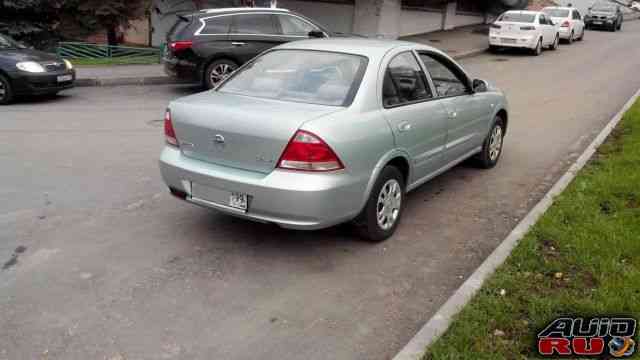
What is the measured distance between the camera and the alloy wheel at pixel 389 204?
4840mm

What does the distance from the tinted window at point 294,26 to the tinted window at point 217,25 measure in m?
1.24

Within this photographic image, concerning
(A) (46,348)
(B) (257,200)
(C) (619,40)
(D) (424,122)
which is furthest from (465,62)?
(A) (46,348)

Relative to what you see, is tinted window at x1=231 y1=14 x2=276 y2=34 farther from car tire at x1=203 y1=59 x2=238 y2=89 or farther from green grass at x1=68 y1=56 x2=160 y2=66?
green grass at x1=68 y1=56 x2=160 y2=66

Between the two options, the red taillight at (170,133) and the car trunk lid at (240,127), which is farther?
the red taillight at (170,133)

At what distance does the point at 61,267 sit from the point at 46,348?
1.12 m

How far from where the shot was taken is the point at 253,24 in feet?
41.5

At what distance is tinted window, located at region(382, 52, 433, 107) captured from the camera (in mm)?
4938

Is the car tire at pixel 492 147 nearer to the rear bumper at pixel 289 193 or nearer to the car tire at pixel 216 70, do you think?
the rear bumper at pixel 289 193

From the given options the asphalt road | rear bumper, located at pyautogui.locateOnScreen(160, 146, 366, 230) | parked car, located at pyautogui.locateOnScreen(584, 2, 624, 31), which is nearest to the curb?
the asphalt road

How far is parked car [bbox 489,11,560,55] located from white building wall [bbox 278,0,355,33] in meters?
5.40

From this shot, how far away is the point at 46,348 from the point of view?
3373 mm

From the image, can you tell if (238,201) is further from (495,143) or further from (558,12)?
(558,12)

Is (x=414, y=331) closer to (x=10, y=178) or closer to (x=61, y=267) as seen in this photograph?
(x=61, y=267)

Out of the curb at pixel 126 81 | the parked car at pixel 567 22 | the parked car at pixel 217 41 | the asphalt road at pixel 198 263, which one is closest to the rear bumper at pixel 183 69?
the parked car at pixel 217 41
